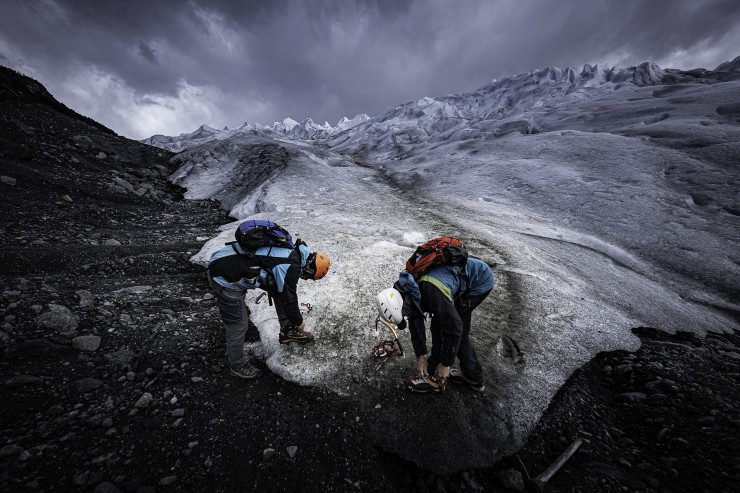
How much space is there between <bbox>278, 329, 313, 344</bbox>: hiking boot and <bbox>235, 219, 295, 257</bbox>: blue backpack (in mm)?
1986

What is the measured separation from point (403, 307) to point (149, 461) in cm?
389

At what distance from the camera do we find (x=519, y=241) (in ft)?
36.7

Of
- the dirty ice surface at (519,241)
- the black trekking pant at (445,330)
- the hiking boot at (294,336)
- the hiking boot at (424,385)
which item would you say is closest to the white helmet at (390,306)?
the black trekking pant at (445,330)

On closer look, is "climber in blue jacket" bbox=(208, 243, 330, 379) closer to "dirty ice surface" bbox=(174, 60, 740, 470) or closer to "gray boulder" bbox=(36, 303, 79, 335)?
"dirty ice surface" bbox=(174, 60, 740, 470)

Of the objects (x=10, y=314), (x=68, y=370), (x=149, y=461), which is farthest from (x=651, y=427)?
(x=10, y=314)

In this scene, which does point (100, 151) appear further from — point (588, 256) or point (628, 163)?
point (628, 163)

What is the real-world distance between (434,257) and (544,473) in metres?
3.35

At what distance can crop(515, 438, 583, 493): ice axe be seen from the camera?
3.72 m

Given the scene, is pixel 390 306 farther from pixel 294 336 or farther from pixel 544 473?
pixel 544 473

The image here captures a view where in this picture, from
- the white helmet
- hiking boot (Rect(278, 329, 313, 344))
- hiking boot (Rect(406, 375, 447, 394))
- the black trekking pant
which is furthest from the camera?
hiking boot (Rect(278, 329, 313, 344))

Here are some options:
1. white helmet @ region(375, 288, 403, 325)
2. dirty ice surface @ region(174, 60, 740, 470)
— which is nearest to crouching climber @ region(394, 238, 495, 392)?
white helmet @ region(375, 288, 403, 325)

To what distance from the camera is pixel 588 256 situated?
1063 cm

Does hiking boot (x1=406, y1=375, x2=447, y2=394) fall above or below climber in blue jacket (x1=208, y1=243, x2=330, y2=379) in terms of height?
below

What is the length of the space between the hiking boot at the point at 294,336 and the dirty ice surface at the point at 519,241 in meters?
0.21
